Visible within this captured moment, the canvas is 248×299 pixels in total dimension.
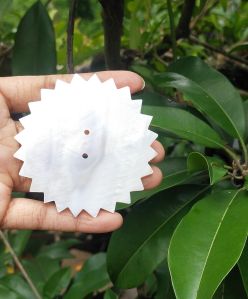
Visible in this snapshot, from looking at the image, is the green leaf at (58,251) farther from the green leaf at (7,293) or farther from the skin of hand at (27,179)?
the skin of hand at (27,179)

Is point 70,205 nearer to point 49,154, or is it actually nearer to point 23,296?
point 49,154

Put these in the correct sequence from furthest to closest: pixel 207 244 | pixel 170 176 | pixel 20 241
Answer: pixel 20 241, pixel 170 176, pixel 207 244

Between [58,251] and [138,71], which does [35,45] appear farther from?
[58,251]

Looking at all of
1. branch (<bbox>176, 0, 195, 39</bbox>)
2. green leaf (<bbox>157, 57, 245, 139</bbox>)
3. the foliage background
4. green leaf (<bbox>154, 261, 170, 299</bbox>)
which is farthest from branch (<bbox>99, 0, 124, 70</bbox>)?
green leaf (<bbox>154, 261, 170, 299</bbox>)

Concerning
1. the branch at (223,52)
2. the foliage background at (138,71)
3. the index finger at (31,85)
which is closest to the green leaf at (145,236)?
the foliage background at (138,71)

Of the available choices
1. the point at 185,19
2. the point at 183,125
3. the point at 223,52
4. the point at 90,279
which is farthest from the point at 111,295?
the point at 223,52

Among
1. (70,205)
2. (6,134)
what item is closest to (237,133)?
(70,205)
